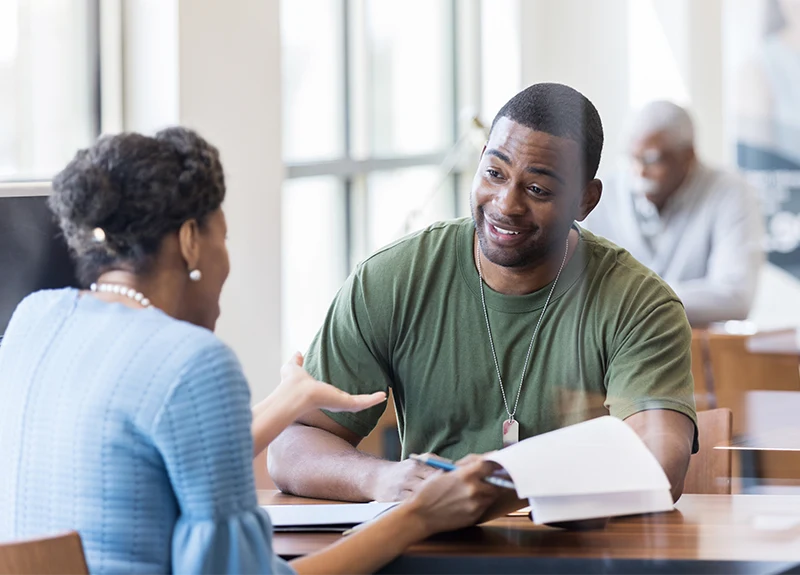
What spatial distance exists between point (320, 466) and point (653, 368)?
0.45 meters

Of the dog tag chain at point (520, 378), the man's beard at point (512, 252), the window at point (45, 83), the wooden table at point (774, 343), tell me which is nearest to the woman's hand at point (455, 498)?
the dog tag chain at point (520, 378)

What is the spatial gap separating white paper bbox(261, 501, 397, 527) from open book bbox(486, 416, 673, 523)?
182 millimetres

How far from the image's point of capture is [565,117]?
1.50 m

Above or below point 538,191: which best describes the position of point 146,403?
below

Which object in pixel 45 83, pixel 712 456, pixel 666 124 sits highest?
pixel 45 83

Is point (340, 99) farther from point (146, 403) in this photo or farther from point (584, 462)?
point (146, 403)

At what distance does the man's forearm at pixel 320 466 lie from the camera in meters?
1.45

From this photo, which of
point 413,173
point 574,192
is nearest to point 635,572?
point 574,192

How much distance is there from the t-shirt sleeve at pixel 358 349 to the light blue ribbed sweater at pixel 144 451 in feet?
1.77

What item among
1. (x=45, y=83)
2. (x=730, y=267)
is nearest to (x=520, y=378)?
(x=730, y=267)

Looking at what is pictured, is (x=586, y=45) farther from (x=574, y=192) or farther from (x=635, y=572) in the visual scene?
(x=635, y=572)

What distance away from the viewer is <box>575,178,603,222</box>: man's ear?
154cm

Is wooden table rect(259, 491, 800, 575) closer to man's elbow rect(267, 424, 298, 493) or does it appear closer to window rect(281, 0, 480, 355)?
man's elbow rect(267, 424, 298, 493)

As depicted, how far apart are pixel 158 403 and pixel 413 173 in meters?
1.98
